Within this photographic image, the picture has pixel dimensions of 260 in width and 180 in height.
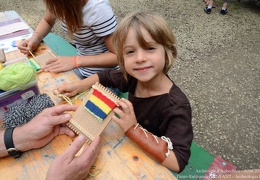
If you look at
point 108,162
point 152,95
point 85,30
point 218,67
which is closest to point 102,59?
point 85,30

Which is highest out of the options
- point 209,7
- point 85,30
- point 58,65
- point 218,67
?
point 85,30

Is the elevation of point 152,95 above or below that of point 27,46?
below

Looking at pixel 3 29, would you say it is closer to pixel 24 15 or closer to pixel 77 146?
pixel 77 146

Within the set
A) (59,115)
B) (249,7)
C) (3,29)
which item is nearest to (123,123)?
(59,115)

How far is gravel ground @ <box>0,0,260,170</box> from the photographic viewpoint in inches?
73.3

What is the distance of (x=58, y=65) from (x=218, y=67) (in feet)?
6.88

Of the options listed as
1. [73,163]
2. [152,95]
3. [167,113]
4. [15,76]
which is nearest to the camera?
[73,163]

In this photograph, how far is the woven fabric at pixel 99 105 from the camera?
814mm

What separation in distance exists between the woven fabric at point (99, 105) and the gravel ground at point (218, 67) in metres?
1.31

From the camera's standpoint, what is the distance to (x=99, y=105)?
0.83 m

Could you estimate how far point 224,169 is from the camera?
4.53ft

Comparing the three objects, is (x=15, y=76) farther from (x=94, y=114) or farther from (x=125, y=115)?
(x=125, y=115)

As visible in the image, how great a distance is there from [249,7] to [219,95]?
2661 mm

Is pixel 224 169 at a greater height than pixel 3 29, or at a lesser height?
lesser
